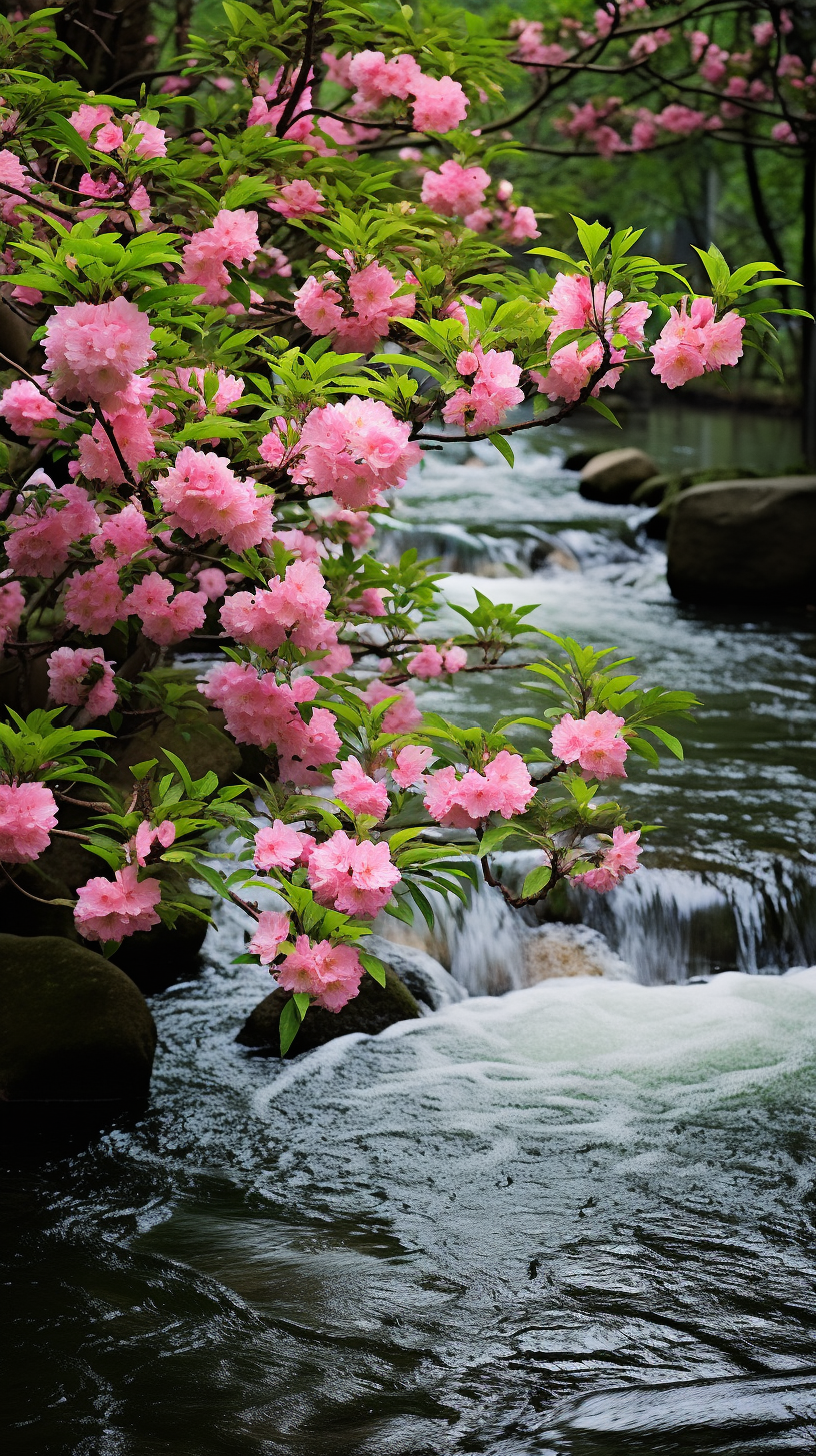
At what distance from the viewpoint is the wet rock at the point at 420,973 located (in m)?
4.26

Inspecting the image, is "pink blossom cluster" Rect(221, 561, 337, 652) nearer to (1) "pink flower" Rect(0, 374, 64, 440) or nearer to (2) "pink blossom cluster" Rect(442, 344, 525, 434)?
(2) "pink blossom cluster" Rect(442, 344, 525, 434)

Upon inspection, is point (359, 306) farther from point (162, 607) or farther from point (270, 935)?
point (270, 935)

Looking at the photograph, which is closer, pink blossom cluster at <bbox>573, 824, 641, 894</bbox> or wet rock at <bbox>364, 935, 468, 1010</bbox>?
pink blossom cluster at <bbox>573, 824, 641, 894</bbox>

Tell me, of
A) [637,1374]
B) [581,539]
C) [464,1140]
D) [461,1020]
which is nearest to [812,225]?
[581,539]

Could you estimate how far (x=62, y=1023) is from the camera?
3324mm

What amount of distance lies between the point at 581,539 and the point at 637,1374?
9375mm

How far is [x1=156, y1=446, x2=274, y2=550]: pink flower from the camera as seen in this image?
2449 mm

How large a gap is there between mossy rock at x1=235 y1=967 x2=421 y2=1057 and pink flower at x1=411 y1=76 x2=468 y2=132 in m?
2.39

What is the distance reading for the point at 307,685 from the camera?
2.83 m

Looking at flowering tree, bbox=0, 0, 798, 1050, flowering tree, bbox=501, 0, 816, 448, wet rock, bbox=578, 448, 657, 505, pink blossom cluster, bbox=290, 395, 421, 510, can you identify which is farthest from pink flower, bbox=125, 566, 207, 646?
wet rock, bbox=578, 448, 657, 505

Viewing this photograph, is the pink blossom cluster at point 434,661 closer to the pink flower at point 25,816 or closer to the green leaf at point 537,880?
the green leaf at point 537,880

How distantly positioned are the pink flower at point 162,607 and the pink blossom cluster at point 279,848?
2.10 feet

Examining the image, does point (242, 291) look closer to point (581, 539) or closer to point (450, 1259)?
point (450, 1259)

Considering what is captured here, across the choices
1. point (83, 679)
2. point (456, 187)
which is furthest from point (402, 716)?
point (456, 187)
